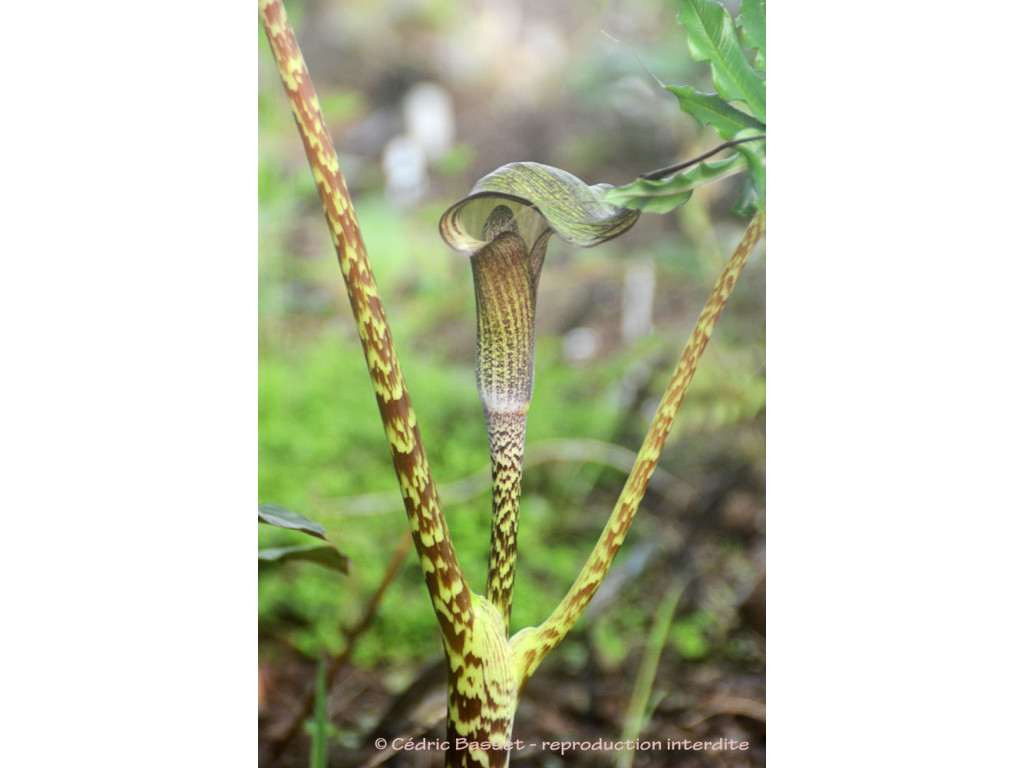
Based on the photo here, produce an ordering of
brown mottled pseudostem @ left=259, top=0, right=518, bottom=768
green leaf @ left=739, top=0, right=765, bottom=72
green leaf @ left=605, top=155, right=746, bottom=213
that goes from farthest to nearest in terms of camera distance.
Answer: green leaf @ left=739, top=0, right=765, bottom=72, green leaf @ left=605, top=155, right=746, bottom=213, brown mottled pseudostem @ left=259, top=0, right=518, bottom=768

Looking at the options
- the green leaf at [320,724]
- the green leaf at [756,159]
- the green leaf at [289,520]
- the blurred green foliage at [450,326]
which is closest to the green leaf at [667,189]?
the green leaf at [756,159]

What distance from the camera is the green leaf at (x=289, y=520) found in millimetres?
1325

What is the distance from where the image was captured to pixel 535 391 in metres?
1.48

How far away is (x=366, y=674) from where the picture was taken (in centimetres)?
146

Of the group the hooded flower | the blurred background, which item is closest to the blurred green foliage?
the blurred background

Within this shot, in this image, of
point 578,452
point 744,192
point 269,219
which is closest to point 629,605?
point 578,452

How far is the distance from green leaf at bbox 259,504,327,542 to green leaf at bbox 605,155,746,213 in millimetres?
718

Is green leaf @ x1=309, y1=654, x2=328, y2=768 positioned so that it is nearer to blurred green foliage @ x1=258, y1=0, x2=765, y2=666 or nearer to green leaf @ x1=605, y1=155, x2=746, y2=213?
blurred green foliage @ x1=258, y1=0, x2=765, y2=666

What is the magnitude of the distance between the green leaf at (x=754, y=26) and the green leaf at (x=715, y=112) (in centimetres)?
10

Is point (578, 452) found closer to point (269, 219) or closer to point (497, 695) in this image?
point (497, 695)

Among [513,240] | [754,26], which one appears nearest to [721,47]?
[754,26]

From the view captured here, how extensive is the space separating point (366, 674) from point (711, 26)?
1.26 metres

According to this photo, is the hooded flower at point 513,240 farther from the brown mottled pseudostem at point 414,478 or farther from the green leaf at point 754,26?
the green leaf at point 754,26

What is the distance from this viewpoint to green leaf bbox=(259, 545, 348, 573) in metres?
1.35
